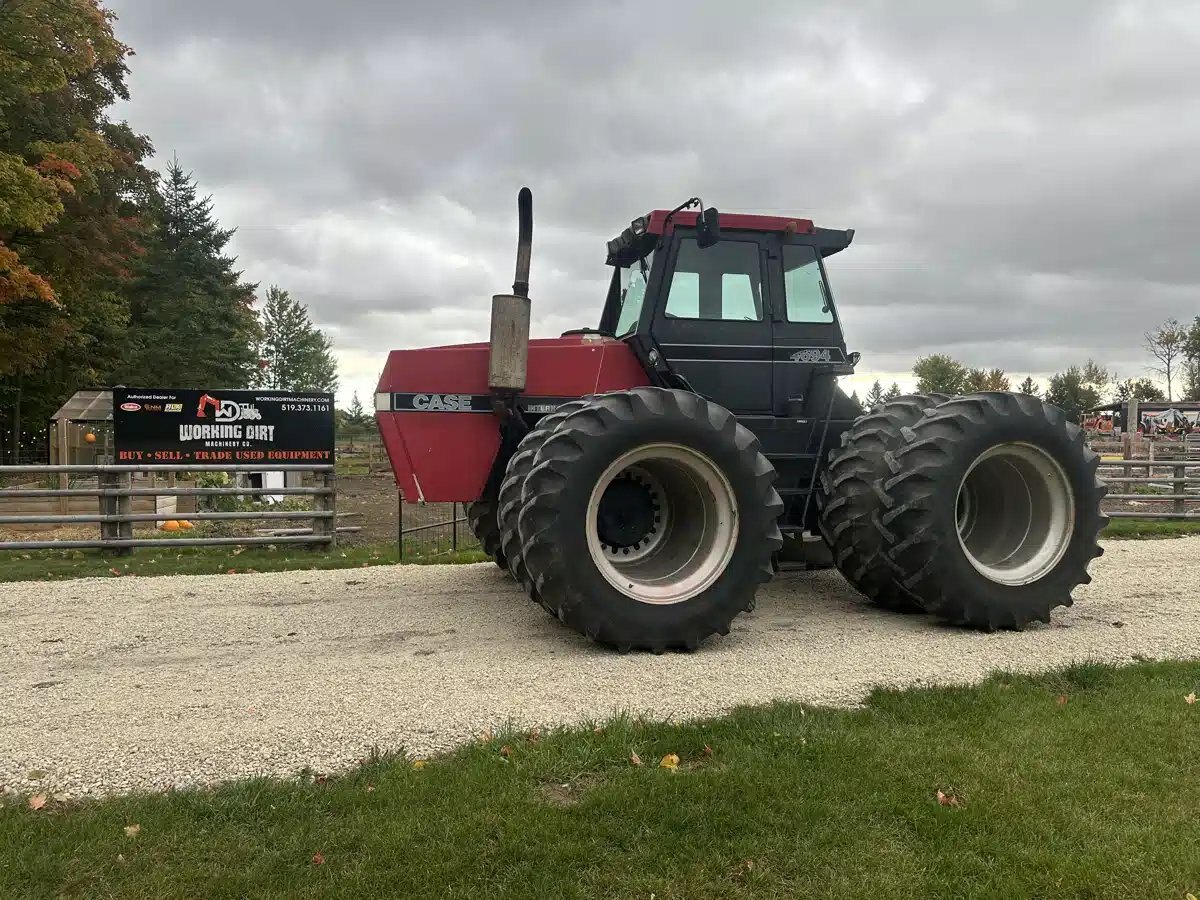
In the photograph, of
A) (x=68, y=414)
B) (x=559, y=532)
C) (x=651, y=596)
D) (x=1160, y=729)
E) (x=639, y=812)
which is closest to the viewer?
(x=639, y=812)

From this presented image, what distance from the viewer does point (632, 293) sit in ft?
22.1

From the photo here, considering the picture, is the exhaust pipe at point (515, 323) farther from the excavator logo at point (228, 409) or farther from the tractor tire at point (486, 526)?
the excavator logo at point (228, 409)

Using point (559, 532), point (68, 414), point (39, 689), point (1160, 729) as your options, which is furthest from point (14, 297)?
point (1160, 729)

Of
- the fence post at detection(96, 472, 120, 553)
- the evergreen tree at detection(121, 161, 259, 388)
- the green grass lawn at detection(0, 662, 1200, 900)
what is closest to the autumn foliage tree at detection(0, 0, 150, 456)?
the evergreen tree at detection(121, 161, 259, 388)

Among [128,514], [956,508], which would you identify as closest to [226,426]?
[128,514]

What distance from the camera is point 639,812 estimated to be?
306cm

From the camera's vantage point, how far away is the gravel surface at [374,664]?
3738 mm

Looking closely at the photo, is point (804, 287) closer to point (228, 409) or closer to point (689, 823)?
point (689, 823)

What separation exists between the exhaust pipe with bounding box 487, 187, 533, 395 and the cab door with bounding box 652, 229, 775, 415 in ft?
3.51

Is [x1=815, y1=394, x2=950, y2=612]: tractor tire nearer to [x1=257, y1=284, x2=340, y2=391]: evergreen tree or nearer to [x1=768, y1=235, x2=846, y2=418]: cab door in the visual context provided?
[x1=768, y1=235, x2=846, y2=418]: cab door

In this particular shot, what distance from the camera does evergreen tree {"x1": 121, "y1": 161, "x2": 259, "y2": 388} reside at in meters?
33.7

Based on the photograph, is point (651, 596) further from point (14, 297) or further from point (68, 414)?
point (68, 414)

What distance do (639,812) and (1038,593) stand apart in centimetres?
414

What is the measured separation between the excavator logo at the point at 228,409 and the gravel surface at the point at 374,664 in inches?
146
